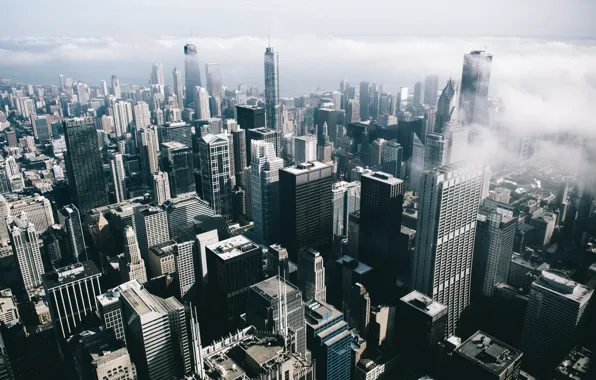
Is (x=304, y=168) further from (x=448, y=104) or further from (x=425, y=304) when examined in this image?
(x=448, y=104)

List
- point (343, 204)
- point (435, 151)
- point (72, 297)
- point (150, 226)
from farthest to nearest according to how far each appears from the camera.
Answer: point (435, 151)
point (343, 204)
point (150, 226)
point (72, 297)

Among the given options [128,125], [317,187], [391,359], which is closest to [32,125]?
[128,125]

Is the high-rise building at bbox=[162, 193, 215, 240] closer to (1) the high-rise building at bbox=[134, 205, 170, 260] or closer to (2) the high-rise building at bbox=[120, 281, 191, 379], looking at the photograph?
(1) the high-rise building at bbox=[134, 205, 170, 260]

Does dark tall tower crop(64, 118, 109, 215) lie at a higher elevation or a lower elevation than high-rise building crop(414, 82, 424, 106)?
lower

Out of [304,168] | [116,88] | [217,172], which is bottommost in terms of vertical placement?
[217,172]

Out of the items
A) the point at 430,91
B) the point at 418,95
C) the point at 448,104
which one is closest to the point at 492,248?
the point at 448,104

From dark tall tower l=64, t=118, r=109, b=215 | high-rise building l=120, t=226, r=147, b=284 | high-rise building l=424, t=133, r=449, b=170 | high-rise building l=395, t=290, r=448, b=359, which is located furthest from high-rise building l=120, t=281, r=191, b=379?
high-rise building l=424, t=133, r=449, b=170
